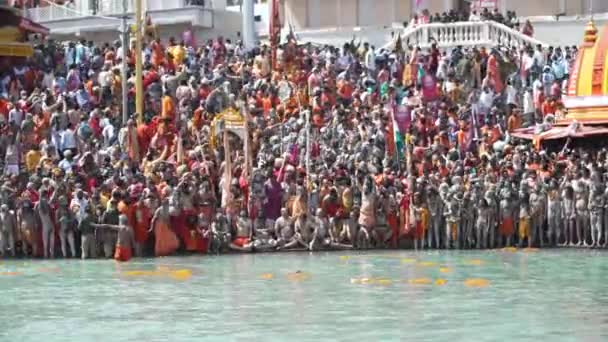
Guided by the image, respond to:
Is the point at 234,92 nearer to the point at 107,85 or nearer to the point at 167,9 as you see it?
the point at 107,85

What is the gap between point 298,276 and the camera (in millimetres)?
24500

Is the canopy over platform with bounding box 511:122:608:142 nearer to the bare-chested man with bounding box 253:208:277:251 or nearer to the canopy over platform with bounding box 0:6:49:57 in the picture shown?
the canopy over platform with bounding box 0:6:49:57

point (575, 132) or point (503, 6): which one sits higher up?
point (503, 6)

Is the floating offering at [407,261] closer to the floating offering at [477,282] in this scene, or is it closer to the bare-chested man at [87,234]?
the floating offering at [477,282]

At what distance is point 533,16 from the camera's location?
45.7m

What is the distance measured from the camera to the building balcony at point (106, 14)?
49.4 meters

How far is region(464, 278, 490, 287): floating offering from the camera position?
22.9 m

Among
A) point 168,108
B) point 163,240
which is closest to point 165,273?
point 163,240

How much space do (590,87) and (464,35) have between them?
23.5 meters

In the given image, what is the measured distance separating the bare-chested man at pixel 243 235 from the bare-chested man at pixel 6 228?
4156 mm

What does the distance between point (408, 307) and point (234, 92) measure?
1523cm

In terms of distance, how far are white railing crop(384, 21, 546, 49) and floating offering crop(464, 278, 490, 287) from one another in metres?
17.9

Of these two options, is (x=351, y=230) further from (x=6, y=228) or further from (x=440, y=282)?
(x=6, y=228)

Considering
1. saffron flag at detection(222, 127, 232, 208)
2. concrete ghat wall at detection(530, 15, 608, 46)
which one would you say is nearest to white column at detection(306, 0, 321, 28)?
concrete ghat wall at detection(530, 15, 608, 46)
